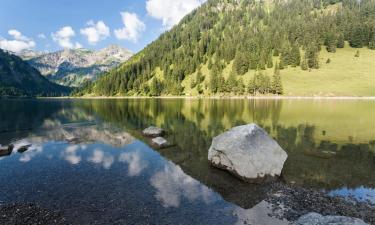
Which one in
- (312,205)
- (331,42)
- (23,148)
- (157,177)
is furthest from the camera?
(331,42)

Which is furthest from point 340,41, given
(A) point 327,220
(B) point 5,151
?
(B) point 5,151

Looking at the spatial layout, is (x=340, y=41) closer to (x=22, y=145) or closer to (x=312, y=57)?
Answer: (x=312, y=57)

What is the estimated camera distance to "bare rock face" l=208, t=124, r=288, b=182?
2453 centimetres

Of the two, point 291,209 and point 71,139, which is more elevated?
point 71,139

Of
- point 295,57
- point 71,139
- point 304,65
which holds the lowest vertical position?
point 71,139

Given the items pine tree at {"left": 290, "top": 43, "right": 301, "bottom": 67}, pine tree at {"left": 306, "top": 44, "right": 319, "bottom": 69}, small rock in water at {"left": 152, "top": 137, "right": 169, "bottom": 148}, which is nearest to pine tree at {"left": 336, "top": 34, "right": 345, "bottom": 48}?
pine tree at {"left": 306, "top": 44, "right": 319, "bottom": 69}

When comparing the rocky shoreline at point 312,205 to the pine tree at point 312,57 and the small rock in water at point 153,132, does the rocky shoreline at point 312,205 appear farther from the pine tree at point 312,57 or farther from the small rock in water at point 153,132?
the pine tree at point 312,57

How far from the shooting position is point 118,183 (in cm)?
2369

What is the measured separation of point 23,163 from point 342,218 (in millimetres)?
34995

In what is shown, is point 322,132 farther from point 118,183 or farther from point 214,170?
point 118,183

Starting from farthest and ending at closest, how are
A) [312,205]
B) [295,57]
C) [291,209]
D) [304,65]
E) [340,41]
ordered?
[340,41]
[295,57]
[304,65]
[312,205]
[291,209]

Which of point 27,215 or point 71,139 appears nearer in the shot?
point 27,215

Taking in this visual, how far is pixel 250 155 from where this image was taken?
24.8 meters

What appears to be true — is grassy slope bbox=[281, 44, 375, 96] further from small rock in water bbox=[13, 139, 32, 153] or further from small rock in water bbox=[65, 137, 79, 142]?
small rock in water bbox=[13, 139, 32, 153]
